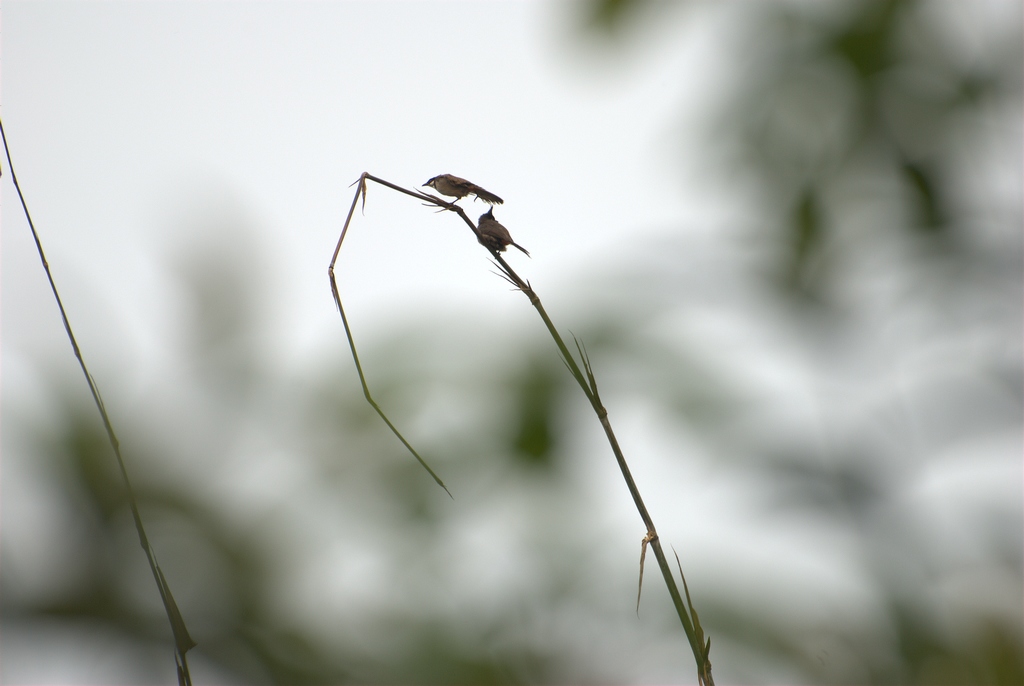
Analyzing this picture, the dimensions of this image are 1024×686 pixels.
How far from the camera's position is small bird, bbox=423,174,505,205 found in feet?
0.52

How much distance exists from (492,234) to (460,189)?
16 mm

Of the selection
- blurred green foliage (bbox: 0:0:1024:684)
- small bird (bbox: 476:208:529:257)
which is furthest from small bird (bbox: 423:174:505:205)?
blurred green foliage (bbox: 0:0:1024:684)

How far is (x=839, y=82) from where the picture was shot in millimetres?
521

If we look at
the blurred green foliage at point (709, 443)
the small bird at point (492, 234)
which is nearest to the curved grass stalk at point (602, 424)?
the small bird at point (492, 234)

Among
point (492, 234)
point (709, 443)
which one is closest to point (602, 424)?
point (492, 234)

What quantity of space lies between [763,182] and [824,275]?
83 mm

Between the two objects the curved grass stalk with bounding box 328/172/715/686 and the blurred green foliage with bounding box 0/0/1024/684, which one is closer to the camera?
the curved grass stalk with bounding box 328/172/715/686

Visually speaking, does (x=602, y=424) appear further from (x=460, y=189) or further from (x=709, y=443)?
(x=709, y=443)

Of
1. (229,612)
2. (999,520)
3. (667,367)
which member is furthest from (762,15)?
(229,612)

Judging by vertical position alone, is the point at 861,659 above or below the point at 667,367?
below

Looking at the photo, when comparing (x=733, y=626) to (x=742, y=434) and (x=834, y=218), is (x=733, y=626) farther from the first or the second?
(x=834, y=218)

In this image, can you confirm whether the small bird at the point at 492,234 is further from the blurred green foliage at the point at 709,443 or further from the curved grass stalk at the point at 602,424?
→ the blurred green foliage at the point at 709,443

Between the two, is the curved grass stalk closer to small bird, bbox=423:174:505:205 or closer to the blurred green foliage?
small bird, bbox=423:174:505:205

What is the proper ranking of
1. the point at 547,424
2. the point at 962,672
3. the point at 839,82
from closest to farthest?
the point at 962,672
the point at 547,424
the point at 839,82
